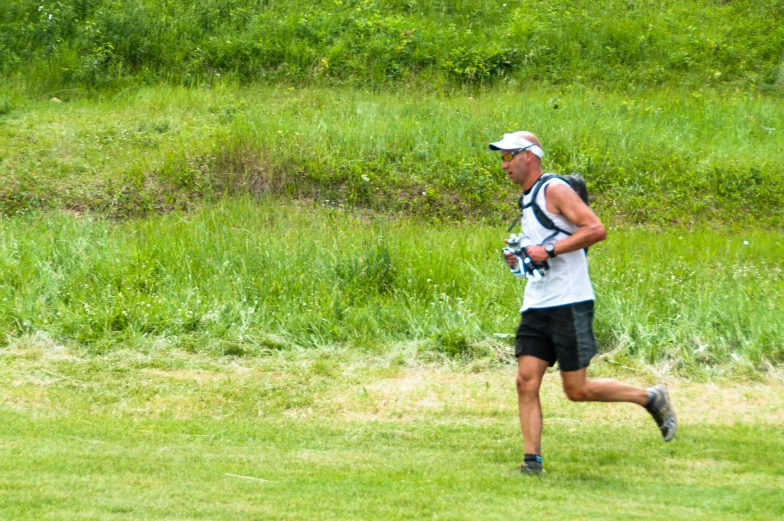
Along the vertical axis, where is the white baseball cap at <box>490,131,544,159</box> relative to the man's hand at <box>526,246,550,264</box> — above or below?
above

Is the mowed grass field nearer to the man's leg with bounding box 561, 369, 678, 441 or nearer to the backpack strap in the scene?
the man's leg with bounding box 561, 369, 678, 441

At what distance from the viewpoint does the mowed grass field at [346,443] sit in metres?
4.91

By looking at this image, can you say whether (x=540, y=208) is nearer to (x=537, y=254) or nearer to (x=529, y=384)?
(x=537, y=254)

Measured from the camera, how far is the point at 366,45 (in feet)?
59.4

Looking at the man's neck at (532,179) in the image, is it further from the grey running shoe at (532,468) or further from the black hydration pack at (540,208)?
the grey running shoe at (532,468)

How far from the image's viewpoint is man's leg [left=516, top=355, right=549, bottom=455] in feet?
17.7

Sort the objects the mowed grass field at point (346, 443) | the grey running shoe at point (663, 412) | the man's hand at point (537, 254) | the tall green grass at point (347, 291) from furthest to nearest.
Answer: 1. the tall green grass at point (347, 291)
2. the grey running shoe at point (663, 412)
3. the man's hand at point (537, 254)
4. the mowed grass field at point (346, 443)

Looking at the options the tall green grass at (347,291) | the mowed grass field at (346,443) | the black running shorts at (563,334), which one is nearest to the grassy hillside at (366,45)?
the tall green grass at (347,291)

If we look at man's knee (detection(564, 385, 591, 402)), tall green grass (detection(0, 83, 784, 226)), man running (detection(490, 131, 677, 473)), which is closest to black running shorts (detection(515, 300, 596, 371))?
man running (detection(490, 131, 677, 473))

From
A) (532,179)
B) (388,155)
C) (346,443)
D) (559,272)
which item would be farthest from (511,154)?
(388,155)

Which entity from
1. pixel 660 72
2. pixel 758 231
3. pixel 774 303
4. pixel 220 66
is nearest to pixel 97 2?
pixel 220 66

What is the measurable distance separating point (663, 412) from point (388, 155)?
9272 millimetres

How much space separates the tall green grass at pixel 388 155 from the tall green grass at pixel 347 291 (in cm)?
207

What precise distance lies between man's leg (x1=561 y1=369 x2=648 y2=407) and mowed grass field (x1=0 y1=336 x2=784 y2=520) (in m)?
0.50
